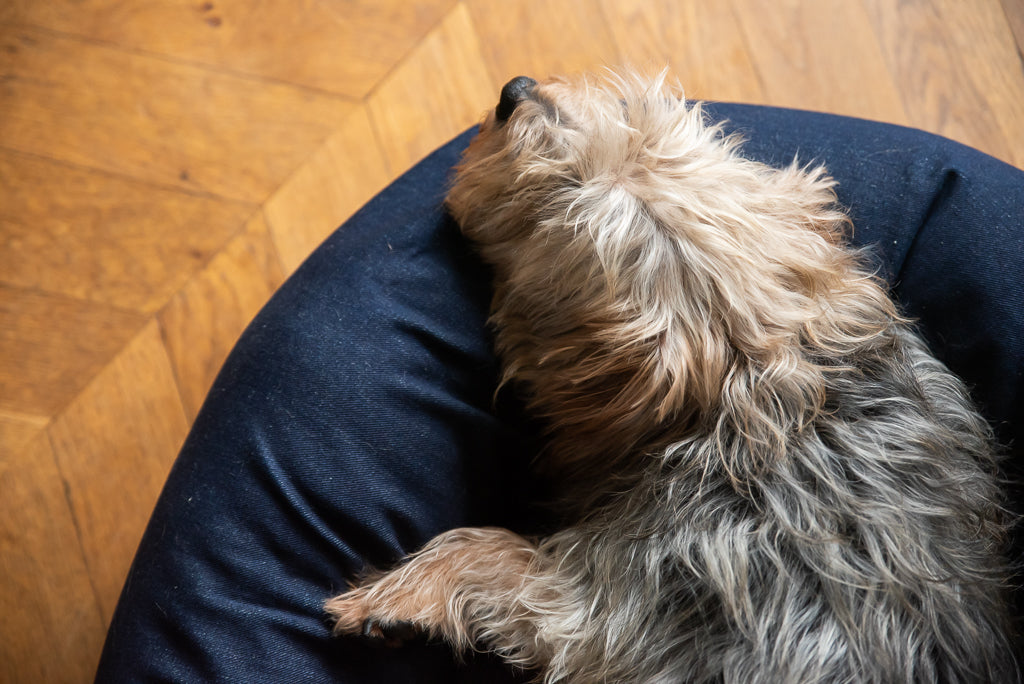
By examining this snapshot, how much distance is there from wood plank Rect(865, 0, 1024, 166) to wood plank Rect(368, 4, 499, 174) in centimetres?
95

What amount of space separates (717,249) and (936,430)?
0.40 m

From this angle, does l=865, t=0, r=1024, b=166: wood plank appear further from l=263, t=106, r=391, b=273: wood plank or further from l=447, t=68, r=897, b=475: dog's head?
l=263, t=106, r=391, b=273: wood plank

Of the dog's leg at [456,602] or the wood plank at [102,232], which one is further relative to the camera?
the wood plank at [102,232]

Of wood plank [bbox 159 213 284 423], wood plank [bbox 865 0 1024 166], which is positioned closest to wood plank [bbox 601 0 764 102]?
wood plank [bbox 865 0 1024 166]

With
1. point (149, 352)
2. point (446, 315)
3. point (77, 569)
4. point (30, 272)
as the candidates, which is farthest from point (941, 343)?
point (30, 272)

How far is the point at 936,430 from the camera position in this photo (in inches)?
43.3

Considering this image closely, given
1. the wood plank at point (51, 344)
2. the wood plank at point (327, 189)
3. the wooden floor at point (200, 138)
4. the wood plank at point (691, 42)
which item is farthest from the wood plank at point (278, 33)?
the wood plank at point (51, 344)

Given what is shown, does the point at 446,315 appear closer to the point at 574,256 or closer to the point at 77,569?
the point at 574,256

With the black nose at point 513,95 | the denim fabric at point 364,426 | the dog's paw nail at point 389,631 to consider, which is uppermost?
the black nose at point 513,95

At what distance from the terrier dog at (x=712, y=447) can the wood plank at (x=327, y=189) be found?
0.65m

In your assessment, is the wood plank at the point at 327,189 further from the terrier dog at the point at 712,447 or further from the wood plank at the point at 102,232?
the terrier dog at the point at 712,447

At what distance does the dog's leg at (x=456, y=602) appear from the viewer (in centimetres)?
115

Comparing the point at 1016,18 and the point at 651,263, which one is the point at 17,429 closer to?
the point at 651,263

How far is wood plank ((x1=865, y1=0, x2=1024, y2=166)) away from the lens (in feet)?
6.00
